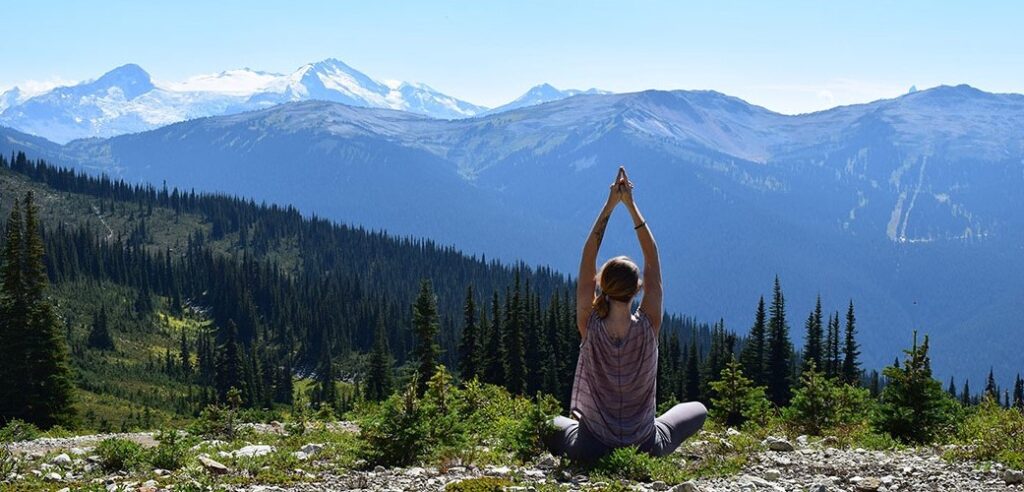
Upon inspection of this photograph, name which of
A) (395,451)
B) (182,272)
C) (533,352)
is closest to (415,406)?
(395,451)

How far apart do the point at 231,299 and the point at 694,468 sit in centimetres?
17906

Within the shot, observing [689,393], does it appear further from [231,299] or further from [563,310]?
[231,299]

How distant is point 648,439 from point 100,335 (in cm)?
13964

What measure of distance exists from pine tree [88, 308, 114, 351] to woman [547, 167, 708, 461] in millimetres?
136456

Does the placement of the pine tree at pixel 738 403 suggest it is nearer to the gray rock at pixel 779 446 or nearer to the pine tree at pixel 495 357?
the gray rock at pixel 779 446

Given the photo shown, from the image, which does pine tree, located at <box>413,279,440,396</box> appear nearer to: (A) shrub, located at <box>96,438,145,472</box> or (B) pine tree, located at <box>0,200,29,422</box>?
(B) pine tree, located at <box>0,200,29,422</box>

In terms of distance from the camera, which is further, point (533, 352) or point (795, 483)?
point (533, 352)

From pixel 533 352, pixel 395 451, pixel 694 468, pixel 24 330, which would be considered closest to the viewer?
pixel 694 468

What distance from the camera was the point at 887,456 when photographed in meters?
13.6

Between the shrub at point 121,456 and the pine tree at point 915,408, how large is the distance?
13.9 m

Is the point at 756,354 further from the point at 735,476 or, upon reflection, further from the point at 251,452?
the point at 735,476

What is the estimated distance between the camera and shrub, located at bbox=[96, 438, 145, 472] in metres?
13.2

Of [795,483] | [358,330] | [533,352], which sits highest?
[795,483]

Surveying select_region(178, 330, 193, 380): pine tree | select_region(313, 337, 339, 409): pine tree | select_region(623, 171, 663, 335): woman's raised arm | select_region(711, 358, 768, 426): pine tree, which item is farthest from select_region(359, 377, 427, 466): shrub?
select_region(178, 330, 193, 380): pine tree
